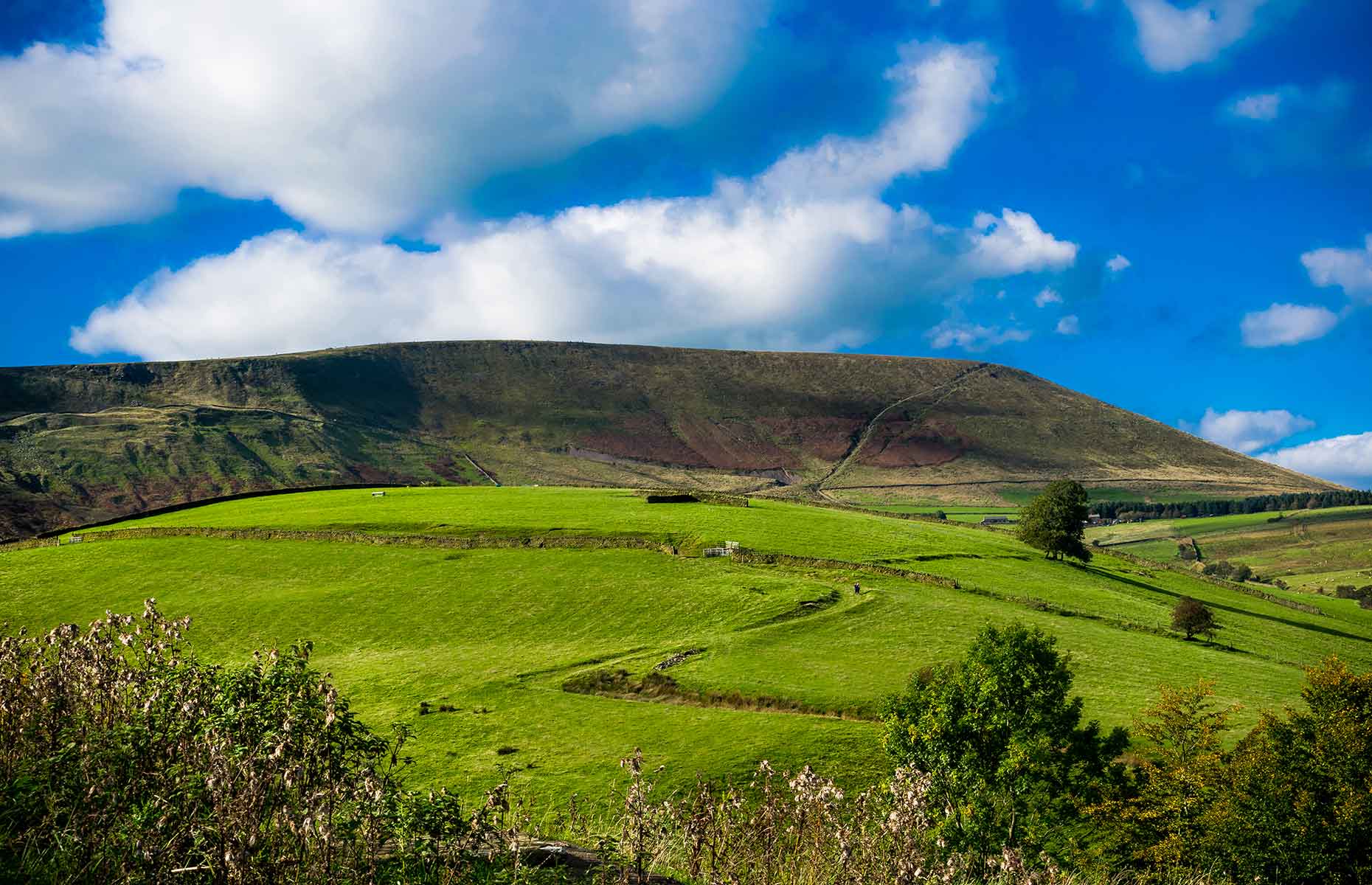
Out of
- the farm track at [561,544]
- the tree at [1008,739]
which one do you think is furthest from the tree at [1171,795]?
the farm track at [561,544]

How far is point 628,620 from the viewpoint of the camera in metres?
50.2

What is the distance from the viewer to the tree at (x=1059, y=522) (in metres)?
81.9

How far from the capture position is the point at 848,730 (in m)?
35.1

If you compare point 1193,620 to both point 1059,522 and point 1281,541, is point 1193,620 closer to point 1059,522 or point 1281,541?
point 1059,522

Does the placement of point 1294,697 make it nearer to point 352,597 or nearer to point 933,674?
point 933,674

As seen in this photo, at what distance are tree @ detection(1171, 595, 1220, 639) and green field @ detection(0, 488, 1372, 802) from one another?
1553mm

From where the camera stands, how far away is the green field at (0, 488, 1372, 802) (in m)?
33.7

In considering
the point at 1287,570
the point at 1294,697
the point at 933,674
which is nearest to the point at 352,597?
the point at 933,674

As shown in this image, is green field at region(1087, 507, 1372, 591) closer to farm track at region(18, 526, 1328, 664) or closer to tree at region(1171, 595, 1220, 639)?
farm track at region(18, 526, 1328, 664)

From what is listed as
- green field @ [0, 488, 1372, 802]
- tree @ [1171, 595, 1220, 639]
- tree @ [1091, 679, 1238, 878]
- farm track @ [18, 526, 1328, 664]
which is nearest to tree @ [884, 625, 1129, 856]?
tree @ [1091, 679, 1238, 878]

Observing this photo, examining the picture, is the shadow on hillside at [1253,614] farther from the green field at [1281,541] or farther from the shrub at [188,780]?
the shrub at [188,780]

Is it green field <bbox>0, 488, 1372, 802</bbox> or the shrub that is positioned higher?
the shrub

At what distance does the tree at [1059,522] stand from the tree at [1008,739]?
157 feet

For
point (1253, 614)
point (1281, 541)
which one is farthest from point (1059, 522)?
point (1281, 541)
